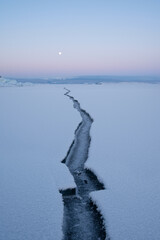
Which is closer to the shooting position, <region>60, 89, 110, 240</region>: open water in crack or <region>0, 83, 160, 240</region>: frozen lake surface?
<region>0, 83, 160, 240</region>: frozen lake surface

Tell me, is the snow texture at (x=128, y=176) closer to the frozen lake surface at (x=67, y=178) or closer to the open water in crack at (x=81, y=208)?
the frozen lake surface at (x=67, y=178)

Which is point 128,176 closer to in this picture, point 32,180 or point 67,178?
point 67,178

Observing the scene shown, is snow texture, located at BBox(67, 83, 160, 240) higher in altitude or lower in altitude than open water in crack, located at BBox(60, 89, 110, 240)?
higher

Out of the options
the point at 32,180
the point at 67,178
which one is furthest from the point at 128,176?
the point at 32,180

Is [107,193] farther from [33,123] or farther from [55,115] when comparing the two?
[55,115]

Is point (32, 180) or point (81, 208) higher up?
point (32, 180)

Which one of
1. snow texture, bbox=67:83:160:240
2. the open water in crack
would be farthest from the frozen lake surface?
the open water in crack

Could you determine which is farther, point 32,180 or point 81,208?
point 32,180

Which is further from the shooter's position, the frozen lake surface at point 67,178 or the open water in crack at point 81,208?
the open water in crack at point 81,208

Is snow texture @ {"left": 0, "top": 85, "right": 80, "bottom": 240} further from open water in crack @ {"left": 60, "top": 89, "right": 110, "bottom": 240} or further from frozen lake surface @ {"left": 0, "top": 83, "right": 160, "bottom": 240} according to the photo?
open water in crack @ {"left": 60, "top": 89, "right": 110, "bottom": 240}

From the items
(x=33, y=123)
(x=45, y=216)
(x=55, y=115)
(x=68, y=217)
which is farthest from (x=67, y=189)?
(x=55, y=115)

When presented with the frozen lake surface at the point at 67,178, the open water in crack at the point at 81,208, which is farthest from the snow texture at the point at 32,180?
the open water in crack at the point at 81,208
